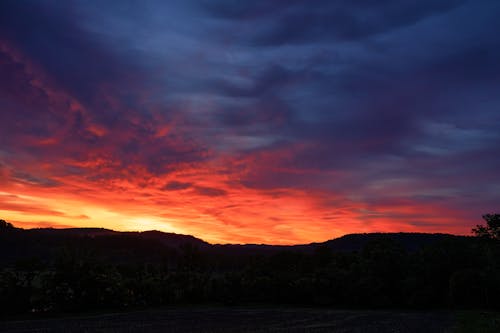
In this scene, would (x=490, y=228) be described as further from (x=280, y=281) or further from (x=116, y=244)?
(x=116, y=244)

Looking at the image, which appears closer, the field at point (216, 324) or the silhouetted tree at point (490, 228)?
the field at point (216, 324)

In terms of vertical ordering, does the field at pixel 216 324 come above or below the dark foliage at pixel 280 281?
below

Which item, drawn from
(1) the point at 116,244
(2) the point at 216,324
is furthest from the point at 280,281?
(1) the point at 116,244

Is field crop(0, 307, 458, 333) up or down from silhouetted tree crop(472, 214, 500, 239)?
down

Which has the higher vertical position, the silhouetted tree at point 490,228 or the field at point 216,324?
the silhouetted tree at point 490,228

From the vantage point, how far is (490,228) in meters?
40.8

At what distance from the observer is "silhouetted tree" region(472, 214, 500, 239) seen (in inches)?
1574

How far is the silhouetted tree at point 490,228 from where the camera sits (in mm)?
39969

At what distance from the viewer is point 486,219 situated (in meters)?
40.6

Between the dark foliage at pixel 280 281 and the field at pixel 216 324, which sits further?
the dark foliage at pixel 280 281

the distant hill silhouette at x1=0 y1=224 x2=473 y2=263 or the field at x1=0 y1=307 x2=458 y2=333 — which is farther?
the distant hill silhouette at x1=0 y1=224 x2=473 y2=263

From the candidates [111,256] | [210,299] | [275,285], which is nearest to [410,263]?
[275,285]

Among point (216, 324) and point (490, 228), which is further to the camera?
point (490, 228)

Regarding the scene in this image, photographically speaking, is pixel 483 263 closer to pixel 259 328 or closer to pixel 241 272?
pixel 241 272
